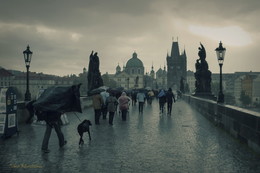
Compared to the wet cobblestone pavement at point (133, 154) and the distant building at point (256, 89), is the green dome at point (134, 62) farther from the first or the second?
the wet cobblestone pavement at point (133, 154)

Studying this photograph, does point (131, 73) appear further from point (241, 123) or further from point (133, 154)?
point (133, 154)

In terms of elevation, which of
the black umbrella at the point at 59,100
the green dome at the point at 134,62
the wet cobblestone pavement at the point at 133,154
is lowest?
the wet cobblestone pavement at the point at 133,154

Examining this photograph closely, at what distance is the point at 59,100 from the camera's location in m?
8.64

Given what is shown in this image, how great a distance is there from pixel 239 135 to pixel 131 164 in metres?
4.29

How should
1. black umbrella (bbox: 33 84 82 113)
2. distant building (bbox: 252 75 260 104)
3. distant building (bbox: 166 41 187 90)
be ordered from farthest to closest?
distant building (bbox: 252 75 260 104), distant building (bbox: 166 41 187 90), black umbrella (bbox: 33 84 82 113)

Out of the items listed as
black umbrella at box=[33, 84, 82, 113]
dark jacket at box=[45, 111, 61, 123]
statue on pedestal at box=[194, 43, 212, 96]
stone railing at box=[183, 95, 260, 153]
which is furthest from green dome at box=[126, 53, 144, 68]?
dark jacket at box=[45, 111, 61, 123]

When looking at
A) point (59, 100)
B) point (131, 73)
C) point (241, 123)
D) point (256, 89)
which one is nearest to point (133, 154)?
point (59, 100)

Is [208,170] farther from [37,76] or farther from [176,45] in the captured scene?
[37,76]

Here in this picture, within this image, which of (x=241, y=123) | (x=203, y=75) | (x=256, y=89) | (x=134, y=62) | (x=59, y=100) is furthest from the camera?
(x=134, y=62)

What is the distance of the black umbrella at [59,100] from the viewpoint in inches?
330

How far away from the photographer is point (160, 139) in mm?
10016

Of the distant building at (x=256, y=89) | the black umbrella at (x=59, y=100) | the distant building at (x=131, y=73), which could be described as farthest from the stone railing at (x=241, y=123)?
the distant building at (x=131, y=73)

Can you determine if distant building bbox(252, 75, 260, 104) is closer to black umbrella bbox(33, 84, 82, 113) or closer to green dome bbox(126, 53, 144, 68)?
green dome bbox(126, 53, 144, 68)

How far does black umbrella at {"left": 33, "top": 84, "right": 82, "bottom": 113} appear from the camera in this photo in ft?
27.5
